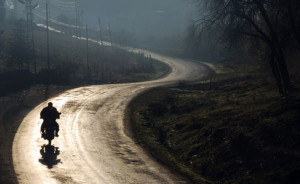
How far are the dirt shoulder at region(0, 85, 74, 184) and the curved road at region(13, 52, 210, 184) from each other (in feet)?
0.99

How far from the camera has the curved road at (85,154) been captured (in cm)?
1216

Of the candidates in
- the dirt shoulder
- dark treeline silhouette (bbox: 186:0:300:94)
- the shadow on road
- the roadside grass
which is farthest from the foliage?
the shadow on road

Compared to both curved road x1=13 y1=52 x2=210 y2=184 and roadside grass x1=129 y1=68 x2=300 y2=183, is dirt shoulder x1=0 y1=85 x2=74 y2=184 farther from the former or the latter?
roadside grass x1=129 y1=68 x2=300 y2=183

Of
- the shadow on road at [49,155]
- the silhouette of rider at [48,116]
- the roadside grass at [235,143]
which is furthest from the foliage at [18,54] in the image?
the shadow on road at [49,155]

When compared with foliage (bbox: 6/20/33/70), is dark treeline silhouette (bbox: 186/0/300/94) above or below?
below

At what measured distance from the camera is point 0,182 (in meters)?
11.1

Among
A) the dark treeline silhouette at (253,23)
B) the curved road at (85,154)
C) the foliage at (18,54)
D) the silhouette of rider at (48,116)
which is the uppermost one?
the foliage at (18,54)

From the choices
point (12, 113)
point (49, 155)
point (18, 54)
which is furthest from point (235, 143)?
point (18, 54)

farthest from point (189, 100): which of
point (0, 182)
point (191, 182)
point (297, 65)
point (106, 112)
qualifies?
point (0, 182)

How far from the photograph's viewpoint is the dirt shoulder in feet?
41.7

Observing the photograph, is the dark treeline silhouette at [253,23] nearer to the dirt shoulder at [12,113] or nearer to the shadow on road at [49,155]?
the shadow on road at [49,155]

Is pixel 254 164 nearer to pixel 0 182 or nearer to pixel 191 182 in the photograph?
pixel 191 182

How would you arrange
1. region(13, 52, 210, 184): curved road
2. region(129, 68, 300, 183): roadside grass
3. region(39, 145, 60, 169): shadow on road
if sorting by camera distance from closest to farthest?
region(13, 52, 210, 184): curved road → region(129, 68, 300, 183): roadside grass → region(39, 145, 60, 169): shadow on road

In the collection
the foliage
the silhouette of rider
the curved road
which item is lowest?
the curved road
